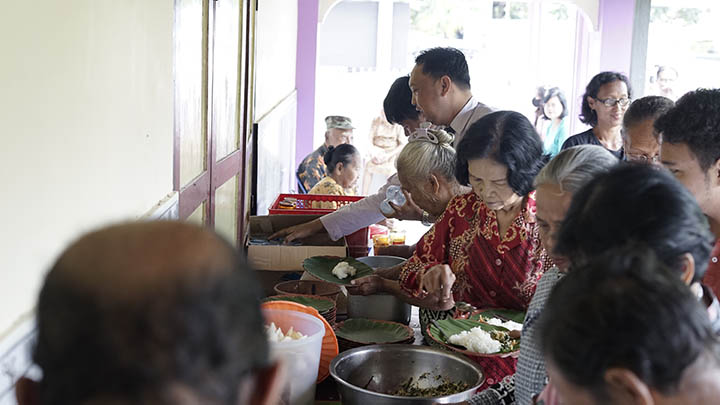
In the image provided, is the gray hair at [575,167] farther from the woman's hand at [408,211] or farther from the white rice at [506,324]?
the woman's hand at [408,211]

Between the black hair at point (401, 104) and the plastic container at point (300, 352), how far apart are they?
183 centimetres

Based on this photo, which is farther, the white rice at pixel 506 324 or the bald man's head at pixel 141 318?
the white rice at pixel 506 324

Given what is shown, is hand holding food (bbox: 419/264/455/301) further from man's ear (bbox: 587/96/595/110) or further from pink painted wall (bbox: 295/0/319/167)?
pink painted wall (bbox: 295/0/319/167)

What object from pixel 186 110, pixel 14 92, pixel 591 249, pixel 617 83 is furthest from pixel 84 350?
pixel 617 83

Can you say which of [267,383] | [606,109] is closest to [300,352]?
[267,383]

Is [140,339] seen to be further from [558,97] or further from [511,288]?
[558,97]

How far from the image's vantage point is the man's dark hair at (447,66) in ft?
9.83

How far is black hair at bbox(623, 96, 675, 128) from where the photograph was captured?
2.83m

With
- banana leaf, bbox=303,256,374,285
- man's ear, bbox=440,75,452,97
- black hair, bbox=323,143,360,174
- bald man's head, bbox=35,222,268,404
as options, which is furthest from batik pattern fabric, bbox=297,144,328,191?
bald man's head, bbox=35,222,268,404

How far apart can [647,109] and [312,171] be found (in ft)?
10.3

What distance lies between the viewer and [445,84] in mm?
3000

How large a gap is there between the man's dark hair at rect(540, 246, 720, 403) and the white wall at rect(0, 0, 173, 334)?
0.47 meters

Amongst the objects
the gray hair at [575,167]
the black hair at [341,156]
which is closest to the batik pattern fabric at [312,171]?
the black hair at [341,156]

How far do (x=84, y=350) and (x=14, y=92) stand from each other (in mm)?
572
